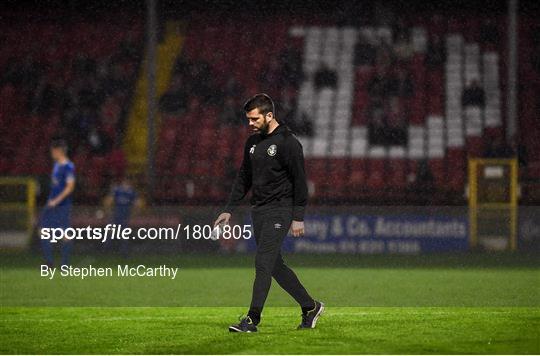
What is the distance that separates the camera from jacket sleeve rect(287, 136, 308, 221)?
28.7 ft

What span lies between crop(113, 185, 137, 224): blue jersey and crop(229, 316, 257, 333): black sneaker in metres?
9.97

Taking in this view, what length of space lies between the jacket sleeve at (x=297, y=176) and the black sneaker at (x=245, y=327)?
0.95 metres

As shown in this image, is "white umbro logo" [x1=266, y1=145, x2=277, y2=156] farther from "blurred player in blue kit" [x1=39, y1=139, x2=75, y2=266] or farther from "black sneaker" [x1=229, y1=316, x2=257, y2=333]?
"blurred player in blue kit" [x1=39, y1=139, x2=75, y2=266]

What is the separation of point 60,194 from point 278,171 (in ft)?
23.7

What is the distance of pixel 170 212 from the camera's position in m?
18.8

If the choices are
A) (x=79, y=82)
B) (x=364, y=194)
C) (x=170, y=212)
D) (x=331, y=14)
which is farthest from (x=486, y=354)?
(x=331, y=14)

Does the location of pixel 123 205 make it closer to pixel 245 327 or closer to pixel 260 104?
pixel 245 327

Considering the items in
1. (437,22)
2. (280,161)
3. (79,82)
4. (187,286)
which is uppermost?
(437,22)

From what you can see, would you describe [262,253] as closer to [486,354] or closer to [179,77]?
[486,354]

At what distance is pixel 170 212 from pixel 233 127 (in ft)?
37.1

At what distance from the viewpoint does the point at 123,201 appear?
1881 cm

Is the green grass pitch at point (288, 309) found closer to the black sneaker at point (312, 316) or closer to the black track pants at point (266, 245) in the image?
the black sneaker at point (312, 316)

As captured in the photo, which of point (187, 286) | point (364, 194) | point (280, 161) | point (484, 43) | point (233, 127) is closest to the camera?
point (280, 161)

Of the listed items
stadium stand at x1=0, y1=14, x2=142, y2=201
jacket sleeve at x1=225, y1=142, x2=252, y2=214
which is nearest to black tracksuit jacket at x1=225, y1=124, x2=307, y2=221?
jacket sleeve at x1=225, y1=142, x2=252, y2=214
